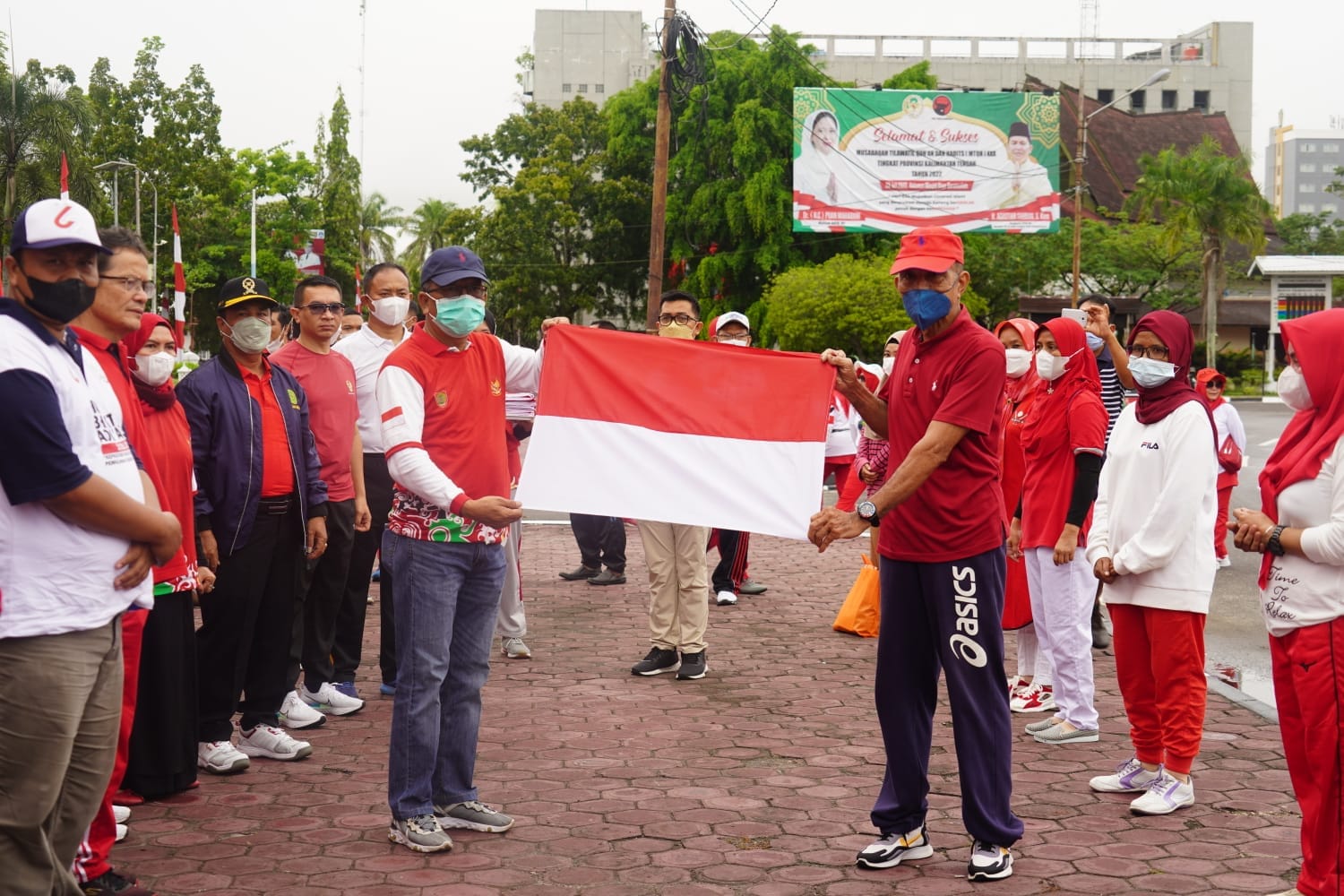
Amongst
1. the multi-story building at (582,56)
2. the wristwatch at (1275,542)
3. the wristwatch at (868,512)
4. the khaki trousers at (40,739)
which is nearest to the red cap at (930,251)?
the wristwatch at (868,512)

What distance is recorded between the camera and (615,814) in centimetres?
576

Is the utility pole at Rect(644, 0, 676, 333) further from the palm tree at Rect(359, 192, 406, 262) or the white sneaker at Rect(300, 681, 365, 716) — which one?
the palm tree at Rect(359, 192, 406, 262)

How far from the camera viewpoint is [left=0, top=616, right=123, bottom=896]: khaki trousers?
3.52 m

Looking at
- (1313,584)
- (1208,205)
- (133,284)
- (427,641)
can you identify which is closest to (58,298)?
(133,284)

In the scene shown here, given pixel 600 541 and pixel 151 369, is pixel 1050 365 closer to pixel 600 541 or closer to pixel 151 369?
pixel 151 369

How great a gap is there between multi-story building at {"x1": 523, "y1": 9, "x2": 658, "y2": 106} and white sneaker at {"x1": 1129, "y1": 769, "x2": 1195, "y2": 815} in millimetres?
73338

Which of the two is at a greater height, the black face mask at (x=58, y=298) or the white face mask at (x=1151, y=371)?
the black face mask at (x=58, y=298)

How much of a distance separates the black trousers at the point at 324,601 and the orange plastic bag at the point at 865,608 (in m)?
4.11

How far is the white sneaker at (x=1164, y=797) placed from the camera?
5.81m

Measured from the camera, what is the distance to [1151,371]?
19.5 feet

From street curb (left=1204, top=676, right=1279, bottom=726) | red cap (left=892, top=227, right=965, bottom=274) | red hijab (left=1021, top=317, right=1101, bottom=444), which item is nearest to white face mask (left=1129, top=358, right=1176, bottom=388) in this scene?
red hijab (left=1021, top=317, right=1101, bottom=444)

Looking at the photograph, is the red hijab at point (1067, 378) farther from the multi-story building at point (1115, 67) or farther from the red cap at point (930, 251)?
the multi-story building at point (1115, 67)

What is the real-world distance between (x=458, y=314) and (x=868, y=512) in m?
1.82

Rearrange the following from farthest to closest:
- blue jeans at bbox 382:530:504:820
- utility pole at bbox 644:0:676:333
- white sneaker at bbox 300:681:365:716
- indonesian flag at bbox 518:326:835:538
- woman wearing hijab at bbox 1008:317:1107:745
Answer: utility pole at bbox 644:0:676:333
white sneaker at bbox 300:681:365:716
woman wearing hijab at bbox 1008:317:1107:745
indonesian flag at bbox 518:326:835:538
blue jeans at bbox 382:530:504:820
